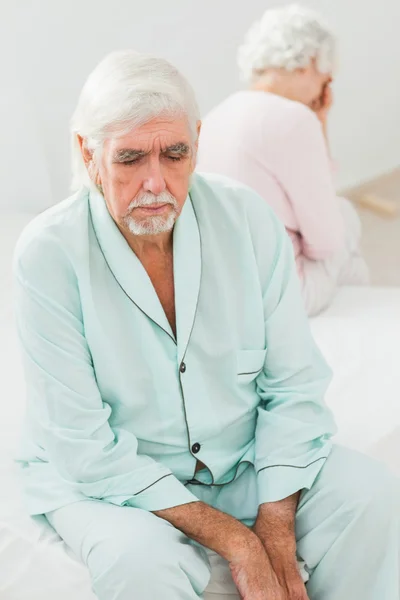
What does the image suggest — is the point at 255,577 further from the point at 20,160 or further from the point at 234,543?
the point at 20,160

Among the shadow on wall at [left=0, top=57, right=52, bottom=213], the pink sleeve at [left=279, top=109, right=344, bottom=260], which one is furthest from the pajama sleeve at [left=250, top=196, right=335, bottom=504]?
the shadow on wall at [left=0, top=57, right=52, bottom=213]

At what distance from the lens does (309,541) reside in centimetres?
160

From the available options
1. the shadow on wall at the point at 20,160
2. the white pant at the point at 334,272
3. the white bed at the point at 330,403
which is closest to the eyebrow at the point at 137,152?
the white bed at the point at 330,403

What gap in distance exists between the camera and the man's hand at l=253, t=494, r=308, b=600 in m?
1.53

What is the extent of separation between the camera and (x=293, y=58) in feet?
8.04

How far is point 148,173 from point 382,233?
250 cm

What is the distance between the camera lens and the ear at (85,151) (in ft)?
5.18

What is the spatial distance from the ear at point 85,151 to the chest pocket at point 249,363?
0.41m

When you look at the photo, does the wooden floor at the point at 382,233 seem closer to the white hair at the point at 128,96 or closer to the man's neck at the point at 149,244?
the man's neck at the point at 149,244

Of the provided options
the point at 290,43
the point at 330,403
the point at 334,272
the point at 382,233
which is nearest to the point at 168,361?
the point at 330,403

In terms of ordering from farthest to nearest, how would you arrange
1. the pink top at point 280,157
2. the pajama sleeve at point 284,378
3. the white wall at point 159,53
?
1. the white wall at point 159,53
2. the pink top at point 280,157
3. the pajama sleeve at point 284,378

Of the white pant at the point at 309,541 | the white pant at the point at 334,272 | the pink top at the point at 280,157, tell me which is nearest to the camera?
the white pant at the point at 309,541

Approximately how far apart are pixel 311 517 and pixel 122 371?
0.40 metres

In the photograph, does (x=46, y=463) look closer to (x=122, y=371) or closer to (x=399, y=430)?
(x=122, y=371)
